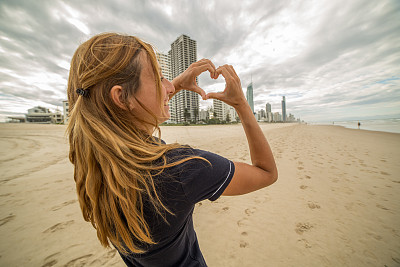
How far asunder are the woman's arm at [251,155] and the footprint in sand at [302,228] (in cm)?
240

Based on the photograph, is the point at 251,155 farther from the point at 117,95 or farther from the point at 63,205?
the point at 63,205

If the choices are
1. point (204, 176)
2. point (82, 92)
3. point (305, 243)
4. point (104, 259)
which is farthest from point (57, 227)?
point (305, 243)

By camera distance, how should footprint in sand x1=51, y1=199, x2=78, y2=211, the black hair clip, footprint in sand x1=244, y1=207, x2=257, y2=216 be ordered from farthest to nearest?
footprint in sand x1=51, y1=199, x2=78, y2=211 → footprint in sand x1=244, y1=207, x2=257, y2=216 → the black hair clip

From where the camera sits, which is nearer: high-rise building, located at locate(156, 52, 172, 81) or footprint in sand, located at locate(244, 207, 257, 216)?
high-rise building, located at locate(156, 52, 172, 81)

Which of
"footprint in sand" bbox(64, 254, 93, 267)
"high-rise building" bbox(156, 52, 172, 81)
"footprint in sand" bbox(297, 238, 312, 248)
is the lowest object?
"footprint in sand" bbox(64, 254, 93, 267)

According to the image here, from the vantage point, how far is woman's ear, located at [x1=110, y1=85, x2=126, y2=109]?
2.35 ft

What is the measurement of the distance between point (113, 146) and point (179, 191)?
0.36 m

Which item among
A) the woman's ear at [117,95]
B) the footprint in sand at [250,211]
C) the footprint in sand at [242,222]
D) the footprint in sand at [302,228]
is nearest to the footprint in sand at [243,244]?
the footprint in sand at [242,222]

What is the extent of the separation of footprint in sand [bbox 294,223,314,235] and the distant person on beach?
2.52 metres

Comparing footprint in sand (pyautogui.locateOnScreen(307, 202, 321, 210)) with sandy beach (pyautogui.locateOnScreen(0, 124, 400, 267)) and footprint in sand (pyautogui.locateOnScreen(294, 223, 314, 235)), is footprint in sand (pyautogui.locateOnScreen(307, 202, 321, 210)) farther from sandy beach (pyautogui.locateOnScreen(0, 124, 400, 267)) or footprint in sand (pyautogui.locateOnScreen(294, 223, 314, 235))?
footprint in sand (pyautogui.locateOnScreen(294, 223, 314, 235))

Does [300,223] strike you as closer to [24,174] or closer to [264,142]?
[264,142]

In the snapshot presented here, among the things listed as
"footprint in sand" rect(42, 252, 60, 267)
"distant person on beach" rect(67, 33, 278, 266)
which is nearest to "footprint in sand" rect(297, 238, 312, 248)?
"distant person on beach" rect(67, 33, 278, 266)

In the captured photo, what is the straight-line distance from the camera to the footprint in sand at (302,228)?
254cm

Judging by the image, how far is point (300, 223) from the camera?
272 cm
